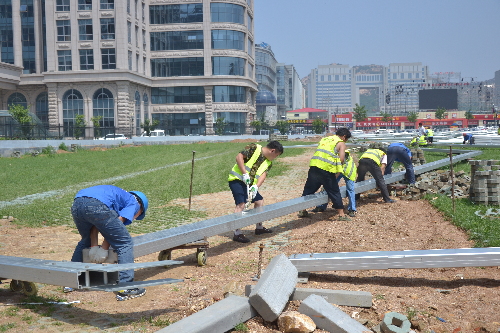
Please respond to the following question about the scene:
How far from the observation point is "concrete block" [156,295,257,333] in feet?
12.4

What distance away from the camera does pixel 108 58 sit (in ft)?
195

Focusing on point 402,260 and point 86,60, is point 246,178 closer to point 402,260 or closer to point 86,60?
point 402,260

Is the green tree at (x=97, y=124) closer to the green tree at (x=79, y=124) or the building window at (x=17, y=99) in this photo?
the green tree at (x=79, y=124)

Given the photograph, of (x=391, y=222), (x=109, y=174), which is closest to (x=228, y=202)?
(x=391, y=222)

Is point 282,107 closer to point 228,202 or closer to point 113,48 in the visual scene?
point 113,48

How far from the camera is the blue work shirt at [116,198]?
5.02m

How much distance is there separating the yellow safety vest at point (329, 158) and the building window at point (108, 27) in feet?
180

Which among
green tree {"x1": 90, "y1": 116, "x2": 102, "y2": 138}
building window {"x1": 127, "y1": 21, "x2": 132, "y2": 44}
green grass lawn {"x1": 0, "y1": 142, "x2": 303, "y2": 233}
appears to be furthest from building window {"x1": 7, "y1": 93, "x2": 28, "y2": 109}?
green grass lawn {"x1": 0, "y1": 142, "x2": 303, "y2": 233}

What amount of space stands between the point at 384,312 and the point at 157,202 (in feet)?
28.0

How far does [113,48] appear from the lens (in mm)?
59156

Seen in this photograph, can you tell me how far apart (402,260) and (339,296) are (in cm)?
121

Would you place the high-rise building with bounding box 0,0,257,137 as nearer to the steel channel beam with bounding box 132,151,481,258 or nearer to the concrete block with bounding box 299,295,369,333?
the steel channel beam with bounding box 132,151,481,258

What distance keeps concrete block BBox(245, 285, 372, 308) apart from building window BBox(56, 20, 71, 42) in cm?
6156

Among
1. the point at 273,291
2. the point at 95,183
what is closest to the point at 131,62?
the point at 95,183
